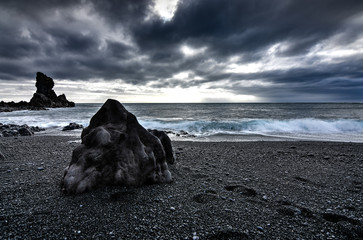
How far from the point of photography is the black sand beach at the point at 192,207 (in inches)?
105

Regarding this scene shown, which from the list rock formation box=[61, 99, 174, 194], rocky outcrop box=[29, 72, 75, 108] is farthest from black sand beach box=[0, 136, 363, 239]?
rocky outcrop box=[29, 72, 75, 108]

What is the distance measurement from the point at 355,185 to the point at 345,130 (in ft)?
53.0

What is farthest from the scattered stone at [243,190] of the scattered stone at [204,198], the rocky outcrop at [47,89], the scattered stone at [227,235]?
the rocky outcrop at [47,89]

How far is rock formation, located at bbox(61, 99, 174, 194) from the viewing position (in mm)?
3777

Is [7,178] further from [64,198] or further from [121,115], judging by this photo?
[121,115]

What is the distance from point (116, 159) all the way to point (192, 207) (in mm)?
1934

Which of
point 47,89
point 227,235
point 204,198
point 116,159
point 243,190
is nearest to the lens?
point 227,235

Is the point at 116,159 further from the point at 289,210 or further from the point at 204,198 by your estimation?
the point at 289,210

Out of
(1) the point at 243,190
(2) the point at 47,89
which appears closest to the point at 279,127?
(1) the point at 243,190

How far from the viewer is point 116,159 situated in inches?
160

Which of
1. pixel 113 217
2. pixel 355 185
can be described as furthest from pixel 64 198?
pixel 355 185

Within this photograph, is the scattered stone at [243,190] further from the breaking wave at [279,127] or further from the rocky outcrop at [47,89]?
the rocky outcrop at [47,89]

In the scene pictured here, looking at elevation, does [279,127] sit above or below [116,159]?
below

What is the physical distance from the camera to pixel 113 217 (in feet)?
9.69
